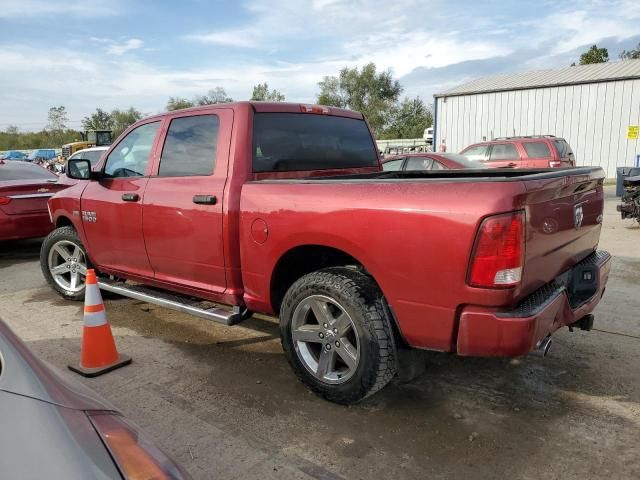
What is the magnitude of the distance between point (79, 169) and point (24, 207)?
3.58 m

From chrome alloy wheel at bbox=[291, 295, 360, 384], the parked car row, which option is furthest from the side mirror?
the parked car row

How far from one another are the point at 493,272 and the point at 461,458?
102 centimetres

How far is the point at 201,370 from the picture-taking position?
378 cm

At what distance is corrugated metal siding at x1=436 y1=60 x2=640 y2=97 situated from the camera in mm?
22138

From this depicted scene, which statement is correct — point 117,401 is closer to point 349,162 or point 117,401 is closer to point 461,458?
point 461,458

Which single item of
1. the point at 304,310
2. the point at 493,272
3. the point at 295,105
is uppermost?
the point at 295,105

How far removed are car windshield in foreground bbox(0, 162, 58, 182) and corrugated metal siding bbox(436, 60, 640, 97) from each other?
21249mm

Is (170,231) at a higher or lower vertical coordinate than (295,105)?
lower

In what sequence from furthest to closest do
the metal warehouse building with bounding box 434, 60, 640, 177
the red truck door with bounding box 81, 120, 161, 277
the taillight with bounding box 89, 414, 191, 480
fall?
the metal warehouse building with bounding box 434, 60, 640, 177, the red truck door with bounding box 81, 120, 161, 277, the taillight with bounding box 89, 414, 191, 480

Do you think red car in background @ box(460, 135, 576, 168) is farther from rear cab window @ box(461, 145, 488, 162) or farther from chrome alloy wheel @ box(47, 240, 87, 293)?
chrome alloy wheel @ box(47, 240, 87, 293)

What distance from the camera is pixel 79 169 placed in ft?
15.5

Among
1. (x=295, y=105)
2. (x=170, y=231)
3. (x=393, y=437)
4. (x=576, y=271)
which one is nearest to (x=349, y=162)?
(x=295, y=105)

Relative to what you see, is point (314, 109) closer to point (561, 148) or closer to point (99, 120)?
point (561, 148)

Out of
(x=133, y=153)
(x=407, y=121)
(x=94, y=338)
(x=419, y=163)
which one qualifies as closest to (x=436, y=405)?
(x=94, y=338)
